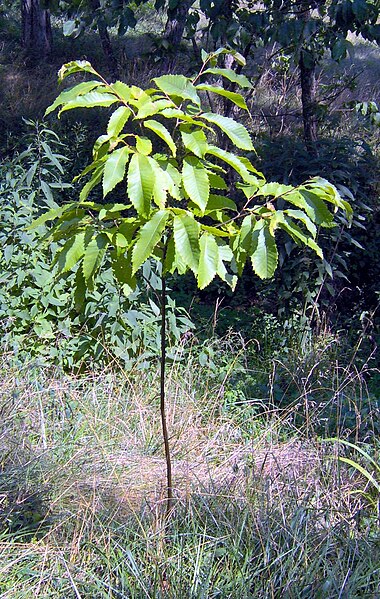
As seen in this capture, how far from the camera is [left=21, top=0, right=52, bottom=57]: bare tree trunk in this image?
1167cm

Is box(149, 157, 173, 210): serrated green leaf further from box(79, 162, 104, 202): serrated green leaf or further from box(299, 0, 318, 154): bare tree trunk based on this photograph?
box(299, 0, 318, 154): bare tree trunk

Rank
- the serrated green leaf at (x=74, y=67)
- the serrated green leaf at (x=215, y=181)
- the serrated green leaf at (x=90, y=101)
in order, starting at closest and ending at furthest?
the serrated green leaf at (x=90, y=101), the serrated green leaf at (x=74, y=67), the serrated green leaf at (x=215, y=181)

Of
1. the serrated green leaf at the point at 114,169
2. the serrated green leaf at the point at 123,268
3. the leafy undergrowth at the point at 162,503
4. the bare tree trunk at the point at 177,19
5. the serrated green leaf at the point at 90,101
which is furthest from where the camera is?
the bare tree trunk at the point at 177,19

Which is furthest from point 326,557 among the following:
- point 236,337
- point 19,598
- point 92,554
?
point 236,337

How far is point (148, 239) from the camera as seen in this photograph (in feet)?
6.59

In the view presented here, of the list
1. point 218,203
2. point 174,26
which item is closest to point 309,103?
point 174,26

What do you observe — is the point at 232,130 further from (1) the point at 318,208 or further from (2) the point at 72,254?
(2) the point at 72,254

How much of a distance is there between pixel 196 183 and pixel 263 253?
0.99ft

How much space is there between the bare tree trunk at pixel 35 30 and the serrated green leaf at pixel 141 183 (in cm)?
1051

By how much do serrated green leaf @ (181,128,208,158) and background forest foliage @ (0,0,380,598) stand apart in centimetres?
30

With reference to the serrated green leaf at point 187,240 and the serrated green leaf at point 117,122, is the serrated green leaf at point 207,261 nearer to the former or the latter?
the serrated green leaf at point 187,240

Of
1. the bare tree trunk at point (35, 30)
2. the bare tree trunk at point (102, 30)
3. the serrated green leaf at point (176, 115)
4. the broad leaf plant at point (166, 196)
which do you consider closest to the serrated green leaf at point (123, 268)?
the broad leaf plant at point (166, 196)

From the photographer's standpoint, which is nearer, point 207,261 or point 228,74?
point 207,261

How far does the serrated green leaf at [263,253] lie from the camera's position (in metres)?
2.17
